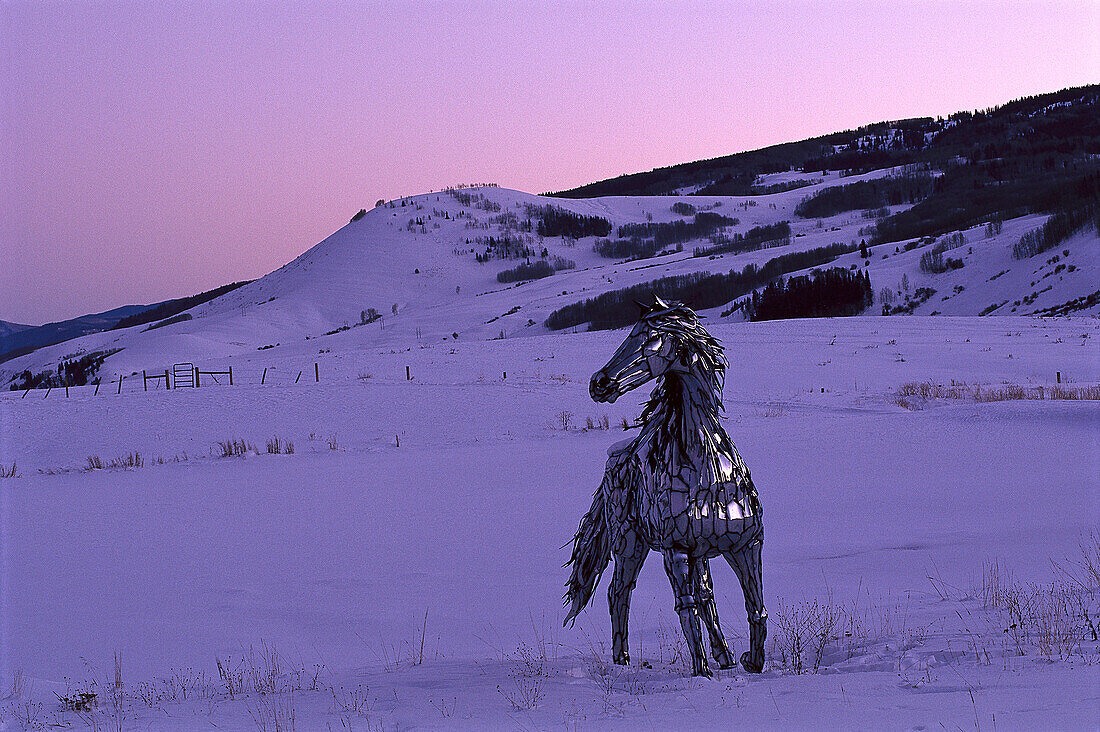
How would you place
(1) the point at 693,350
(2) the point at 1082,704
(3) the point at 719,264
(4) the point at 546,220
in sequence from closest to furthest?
(2) the point at 1082,704 < (1) the point at 693,350 < (3) the point at 719,264 < (4) the point at 546,220

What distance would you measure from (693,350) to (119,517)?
10.6m

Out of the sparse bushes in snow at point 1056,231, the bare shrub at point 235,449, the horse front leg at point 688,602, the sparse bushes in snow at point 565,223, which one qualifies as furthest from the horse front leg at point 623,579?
the sparse bushes in snow at point 565,223

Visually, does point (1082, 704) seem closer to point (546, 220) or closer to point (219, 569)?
point (219, 569)

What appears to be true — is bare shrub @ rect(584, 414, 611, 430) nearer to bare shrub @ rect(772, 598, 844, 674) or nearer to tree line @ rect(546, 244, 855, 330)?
bare shrub @ rect(772, 598, 844, 674)

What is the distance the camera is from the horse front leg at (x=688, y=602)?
453cm

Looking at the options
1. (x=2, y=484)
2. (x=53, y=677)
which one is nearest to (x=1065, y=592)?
(x=53, y=677)

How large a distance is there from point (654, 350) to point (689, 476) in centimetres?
66

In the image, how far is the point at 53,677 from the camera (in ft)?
21.3

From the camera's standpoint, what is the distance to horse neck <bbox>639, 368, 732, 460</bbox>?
15.0ft

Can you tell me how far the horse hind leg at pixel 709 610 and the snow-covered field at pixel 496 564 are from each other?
0.35ft

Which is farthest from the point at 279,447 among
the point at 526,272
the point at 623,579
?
the point at 526,272

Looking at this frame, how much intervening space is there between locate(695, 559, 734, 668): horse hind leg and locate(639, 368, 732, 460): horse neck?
60 cm

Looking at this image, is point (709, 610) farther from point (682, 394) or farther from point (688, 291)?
point (688, 291)

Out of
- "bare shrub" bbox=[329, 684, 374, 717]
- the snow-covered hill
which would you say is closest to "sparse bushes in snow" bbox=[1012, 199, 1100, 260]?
the snow-covered hill
